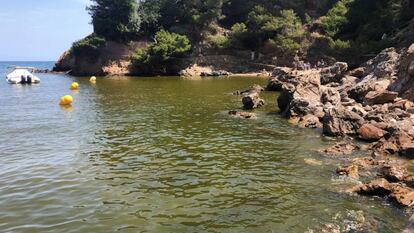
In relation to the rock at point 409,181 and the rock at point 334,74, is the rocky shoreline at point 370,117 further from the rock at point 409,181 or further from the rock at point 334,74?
the rock at point 334,74

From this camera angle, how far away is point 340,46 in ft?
240

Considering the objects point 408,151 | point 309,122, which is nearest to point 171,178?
point 408,151

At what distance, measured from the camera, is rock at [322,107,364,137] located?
90.3 feet

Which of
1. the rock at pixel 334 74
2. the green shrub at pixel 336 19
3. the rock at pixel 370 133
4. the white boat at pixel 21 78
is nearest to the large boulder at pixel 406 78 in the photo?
the rock at pixel 370 133

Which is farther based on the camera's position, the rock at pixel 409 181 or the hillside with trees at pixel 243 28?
the hillside with trees at pixel 243 28

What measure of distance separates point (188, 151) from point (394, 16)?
55890 millimetres

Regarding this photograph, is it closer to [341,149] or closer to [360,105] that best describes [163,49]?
[360,105]

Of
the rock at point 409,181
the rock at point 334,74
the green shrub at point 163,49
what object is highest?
the green shrub at point 163,49

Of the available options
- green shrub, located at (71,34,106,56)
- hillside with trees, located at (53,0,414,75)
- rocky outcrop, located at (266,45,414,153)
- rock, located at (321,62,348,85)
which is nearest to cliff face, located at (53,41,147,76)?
hillside with trees, located at (53,0,414,75)

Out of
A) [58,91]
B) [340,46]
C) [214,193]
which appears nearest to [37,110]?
[58,91]

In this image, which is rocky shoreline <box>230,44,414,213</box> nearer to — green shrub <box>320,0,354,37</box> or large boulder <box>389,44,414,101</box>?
large boulder <box>389,44,414,101</box>

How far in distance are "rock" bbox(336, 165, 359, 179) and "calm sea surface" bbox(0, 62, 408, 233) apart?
23.1 inches

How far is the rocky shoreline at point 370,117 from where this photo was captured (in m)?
17.6

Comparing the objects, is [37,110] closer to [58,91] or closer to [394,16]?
[58,91]
